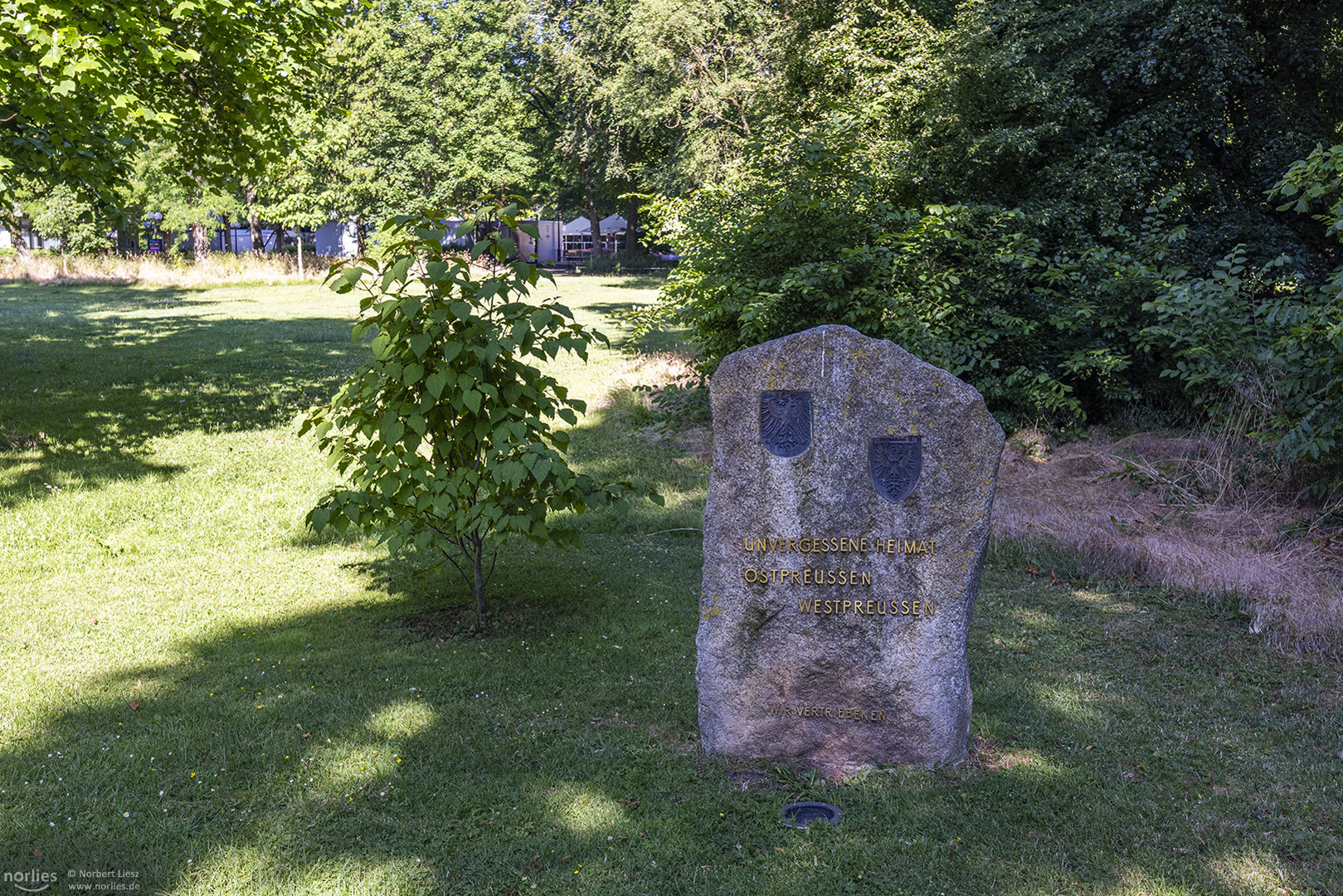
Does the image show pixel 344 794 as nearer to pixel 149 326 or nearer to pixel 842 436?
pixel 842 436

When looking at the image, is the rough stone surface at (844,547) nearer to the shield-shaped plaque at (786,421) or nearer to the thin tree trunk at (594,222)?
the shield-shaped plaque at (786,421)

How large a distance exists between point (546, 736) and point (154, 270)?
38.1m

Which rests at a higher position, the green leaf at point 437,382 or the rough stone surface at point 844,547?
the green leaf at point 437,382

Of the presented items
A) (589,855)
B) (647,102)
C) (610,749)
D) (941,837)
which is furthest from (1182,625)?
(647,102)

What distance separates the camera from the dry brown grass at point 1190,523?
20.1 feet

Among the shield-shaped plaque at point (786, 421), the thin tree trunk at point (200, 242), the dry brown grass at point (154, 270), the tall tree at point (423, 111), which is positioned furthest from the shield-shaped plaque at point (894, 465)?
the thin tree trunk at point (200, 242)

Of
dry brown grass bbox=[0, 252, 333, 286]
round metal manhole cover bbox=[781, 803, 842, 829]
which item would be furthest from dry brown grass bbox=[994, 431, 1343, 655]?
dry brown grass bbox=[0, 252, 333, 286]

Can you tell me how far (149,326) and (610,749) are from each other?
854 inches

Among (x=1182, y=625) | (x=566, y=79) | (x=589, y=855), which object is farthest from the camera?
(x=566, y=79)

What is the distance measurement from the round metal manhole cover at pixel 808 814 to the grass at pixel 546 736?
0.06 meters

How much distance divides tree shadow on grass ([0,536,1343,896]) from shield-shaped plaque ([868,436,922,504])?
4.28 feet

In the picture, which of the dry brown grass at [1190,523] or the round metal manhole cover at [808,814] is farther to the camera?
the dry brown grass at [1190,523]

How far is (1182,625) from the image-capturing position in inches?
241

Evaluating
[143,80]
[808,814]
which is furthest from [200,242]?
[808,814]
